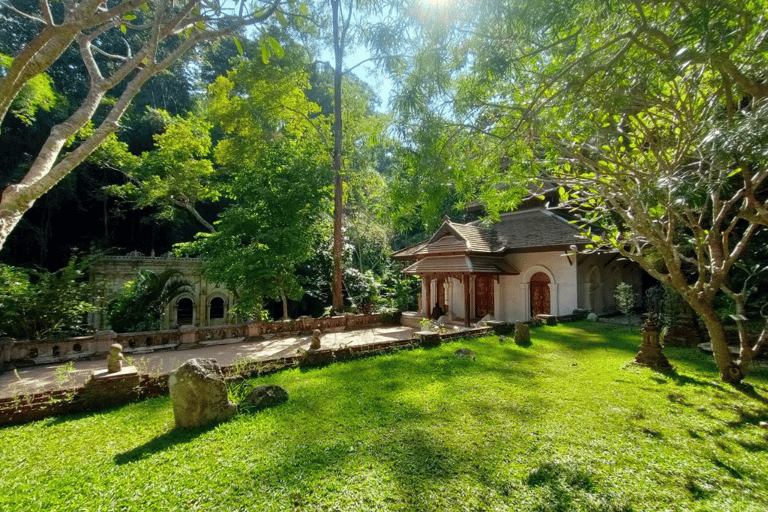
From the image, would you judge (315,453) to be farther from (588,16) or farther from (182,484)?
(588,16)

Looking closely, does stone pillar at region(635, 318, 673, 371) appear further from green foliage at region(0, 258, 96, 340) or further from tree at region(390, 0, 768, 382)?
green foliage at region(0, 258, 96, 340)

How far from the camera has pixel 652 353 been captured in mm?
7066

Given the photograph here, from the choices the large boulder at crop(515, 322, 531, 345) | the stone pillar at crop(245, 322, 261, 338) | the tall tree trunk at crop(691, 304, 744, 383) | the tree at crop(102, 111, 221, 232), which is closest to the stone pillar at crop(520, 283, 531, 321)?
the large boulder at crop(515, 322, 531, 345)

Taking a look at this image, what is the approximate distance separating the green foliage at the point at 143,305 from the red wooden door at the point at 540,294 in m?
14.4

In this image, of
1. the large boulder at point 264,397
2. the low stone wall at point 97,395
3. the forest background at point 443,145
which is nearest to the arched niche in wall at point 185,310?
the forest background at point 443,145

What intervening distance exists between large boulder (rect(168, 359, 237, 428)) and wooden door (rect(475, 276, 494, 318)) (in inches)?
544

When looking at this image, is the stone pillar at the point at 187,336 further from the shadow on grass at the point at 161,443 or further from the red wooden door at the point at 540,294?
the red wooden door at the point at 540,294

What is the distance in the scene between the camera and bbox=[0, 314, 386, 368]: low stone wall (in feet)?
26.6

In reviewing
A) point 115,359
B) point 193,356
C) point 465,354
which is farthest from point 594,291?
point 115,359

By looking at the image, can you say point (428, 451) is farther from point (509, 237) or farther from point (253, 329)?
point (509, 237)

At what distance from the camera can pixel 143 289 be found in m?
11.6

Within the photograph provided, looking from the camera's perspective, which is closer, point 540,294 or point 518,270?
point 540,294

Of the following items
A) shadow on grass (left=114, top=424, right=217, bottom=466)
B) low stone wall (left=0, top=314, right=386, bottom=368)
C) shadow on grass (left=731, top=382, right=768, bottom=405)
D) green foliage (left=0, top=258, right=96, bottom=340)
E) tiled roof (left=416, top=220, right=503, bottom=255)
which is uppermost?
tiled roof (left=416, top=220, right=503, bottom=255)

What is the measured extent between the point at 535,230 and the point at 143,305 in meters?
15.8
